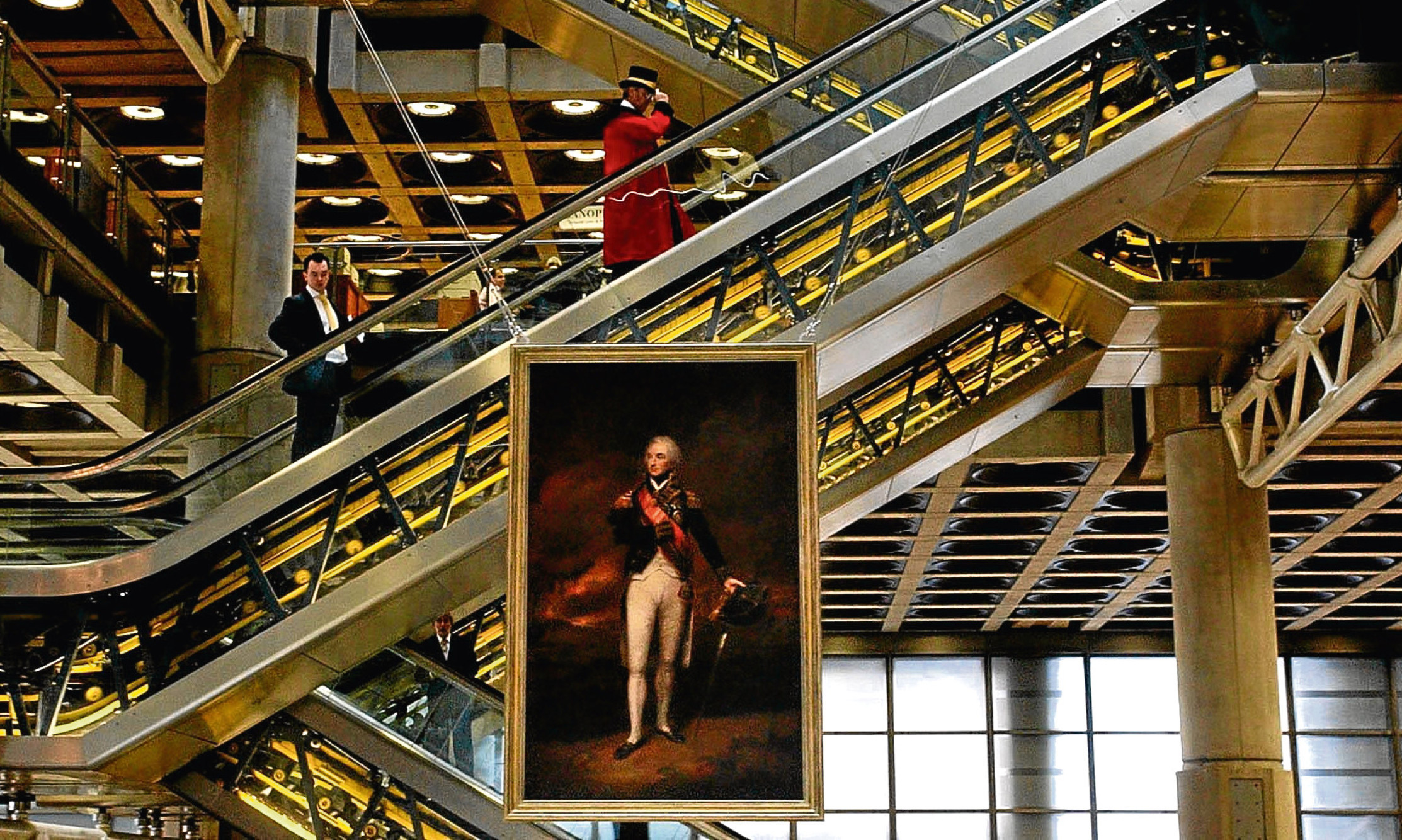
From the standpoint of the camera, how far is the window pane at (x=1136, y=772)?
115ft

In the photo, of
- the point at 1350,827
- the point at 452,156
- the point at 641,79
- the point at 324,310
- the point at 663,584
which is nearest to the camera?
the point at 663,584

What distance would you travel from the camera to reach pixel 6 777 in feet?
38.9

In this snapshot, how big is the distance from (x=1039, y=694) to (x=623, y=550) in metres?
27.6

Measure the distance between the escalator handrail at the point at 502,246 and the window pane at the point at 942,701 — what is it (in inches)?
989

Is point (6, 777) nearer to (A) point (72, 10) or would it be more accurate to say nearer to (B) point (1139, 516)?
(A) point (72, 10)

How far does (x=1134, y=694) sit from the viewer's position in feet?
117

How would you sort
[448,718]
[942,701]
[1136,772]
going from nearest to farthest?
1. [448,718]
2. [1136,772]
3. [942,701]

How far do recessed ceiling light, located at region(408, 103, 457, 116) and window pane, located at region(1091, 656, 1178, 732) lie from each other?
1899 cm

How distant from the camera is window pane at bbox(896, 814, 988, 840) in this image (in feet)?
114

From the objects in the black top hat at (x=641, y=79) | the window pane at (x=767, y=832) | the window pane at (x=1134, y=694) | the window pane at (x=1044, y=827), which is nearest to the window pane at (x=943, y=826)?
the window pane at (x=1044, y=827)

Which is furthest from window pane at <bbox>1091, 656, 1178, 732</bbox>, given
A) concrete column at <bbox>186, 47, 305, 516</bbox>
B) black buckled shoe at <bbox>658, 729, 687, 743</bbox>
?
black buckled shoe at <bbox>658, 729, 687, 743</bbox>

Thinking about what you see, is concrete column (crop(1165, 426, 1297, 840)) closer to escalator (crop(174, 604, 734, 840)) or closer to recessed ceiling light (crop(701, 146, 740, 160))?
escalator (crop(174, 604, 734, 840))

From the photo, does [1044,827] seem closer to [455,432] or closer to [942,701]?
[942,701]

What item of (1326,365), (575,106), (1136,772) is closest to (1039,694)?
(1136,772)
